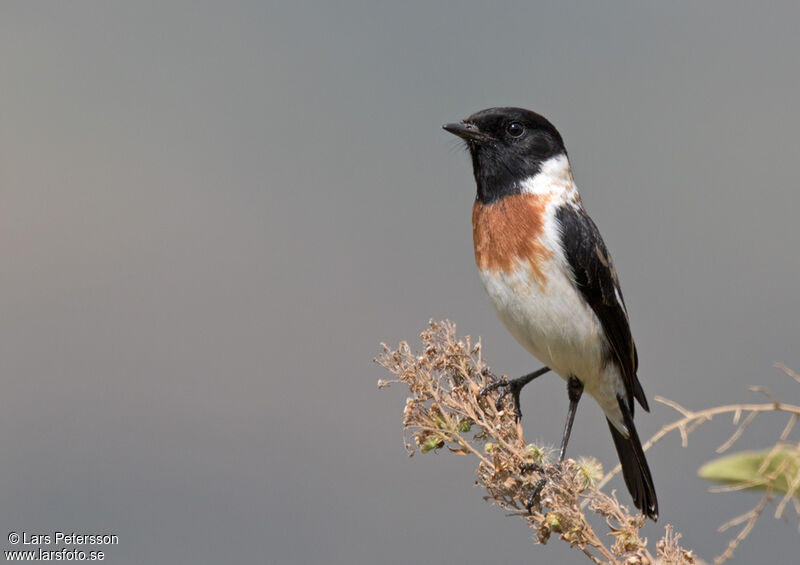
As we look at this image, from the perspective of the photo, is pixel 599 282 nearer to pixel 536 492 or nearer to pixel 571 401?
pixel 571 401

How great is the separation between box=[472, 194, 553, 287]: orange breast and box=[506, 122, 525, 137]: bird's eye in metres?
0.37

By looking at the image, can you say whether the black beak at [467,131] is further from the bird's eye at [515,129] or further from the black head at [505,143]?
the bird's eye at [515,129]

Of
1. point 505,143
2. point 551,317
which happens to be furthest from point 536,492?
point 505,143

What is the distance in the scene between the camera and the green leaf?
5.16 ft

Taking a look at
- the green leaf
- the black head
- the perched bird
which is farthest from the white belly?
the green leaf

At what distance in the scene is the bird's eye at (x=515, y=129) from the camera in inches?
179

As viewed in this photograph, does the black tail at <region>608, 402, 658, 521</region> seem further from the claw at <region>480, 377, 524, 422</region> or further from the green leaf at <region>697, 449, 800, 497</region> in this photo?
the green leaf at <region>697, 449, 800, 497</region>

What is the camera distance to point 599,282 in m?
4.21

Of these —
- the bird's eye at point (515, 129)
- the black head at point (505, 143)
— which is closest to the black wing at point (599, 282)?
the black head at point (505, 143)

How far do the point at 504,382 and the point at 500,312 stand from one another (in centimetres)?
49

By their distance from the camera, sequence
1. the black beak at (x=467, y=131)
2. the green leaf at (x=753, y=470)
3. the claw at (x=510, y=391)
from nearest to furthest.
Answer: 1. the green leaf at (x=753, y=470)
2. the claw at (x=510, y=391)
3. the black beak at (x=467, y=131)

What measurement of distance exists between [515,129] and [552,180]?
32 centimetres

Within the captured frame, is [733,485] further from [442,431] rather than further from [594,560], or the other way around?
[442,431]

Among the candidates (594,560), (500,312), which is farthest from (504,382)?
(594,560)
